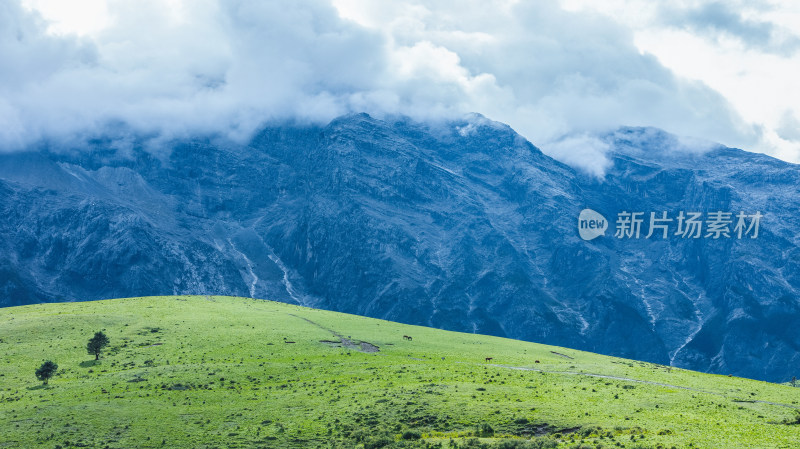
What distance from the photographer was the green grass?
76312 millimetres

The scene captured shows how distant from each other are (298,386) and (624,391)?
50.9m

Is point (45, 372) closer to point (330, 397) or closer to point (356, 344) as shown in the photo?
point (330, 397)

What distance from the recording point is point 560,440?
72.2 meters

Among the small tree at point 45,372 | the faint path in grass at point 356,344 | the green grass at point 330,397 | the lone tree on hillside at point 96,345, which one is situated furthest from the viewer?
the faint path in grass at point 356,344

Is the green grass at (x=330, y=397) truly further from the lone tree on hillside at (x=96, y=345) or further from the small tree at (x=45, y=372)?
the lone tree on hillside at (x=96, y=345)

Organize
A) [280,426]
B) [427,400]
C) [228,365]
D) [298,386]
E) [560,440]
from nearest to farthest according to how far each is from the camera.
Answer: [560,440]
[280,426]
[427,400]
[298,386]
[228,365]

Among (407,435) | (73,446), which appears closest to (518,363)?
(407,435)

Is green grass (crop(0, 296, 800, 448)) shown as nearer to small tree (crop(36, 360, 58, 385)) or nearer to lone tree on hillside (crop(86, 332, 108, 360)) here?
small tree (crop(36, 360, 58, 385))

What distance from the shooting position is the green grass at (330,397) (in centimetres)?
7631

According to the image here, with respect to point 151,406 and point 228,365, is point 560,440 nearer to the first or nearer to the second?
point 151,406

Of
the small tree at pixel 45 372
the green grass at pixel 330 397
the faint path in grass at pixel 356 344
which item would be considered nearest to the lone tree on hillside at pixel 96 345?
the green grass at pixel 330 397

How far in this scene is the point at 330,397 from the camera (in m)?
94.9

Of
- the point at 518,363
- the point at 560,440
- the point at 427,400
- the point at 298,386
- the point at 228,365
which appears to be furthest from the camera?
the point at 518,363

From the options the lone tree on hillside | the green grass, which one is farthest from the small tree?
the lone tree on hillside
